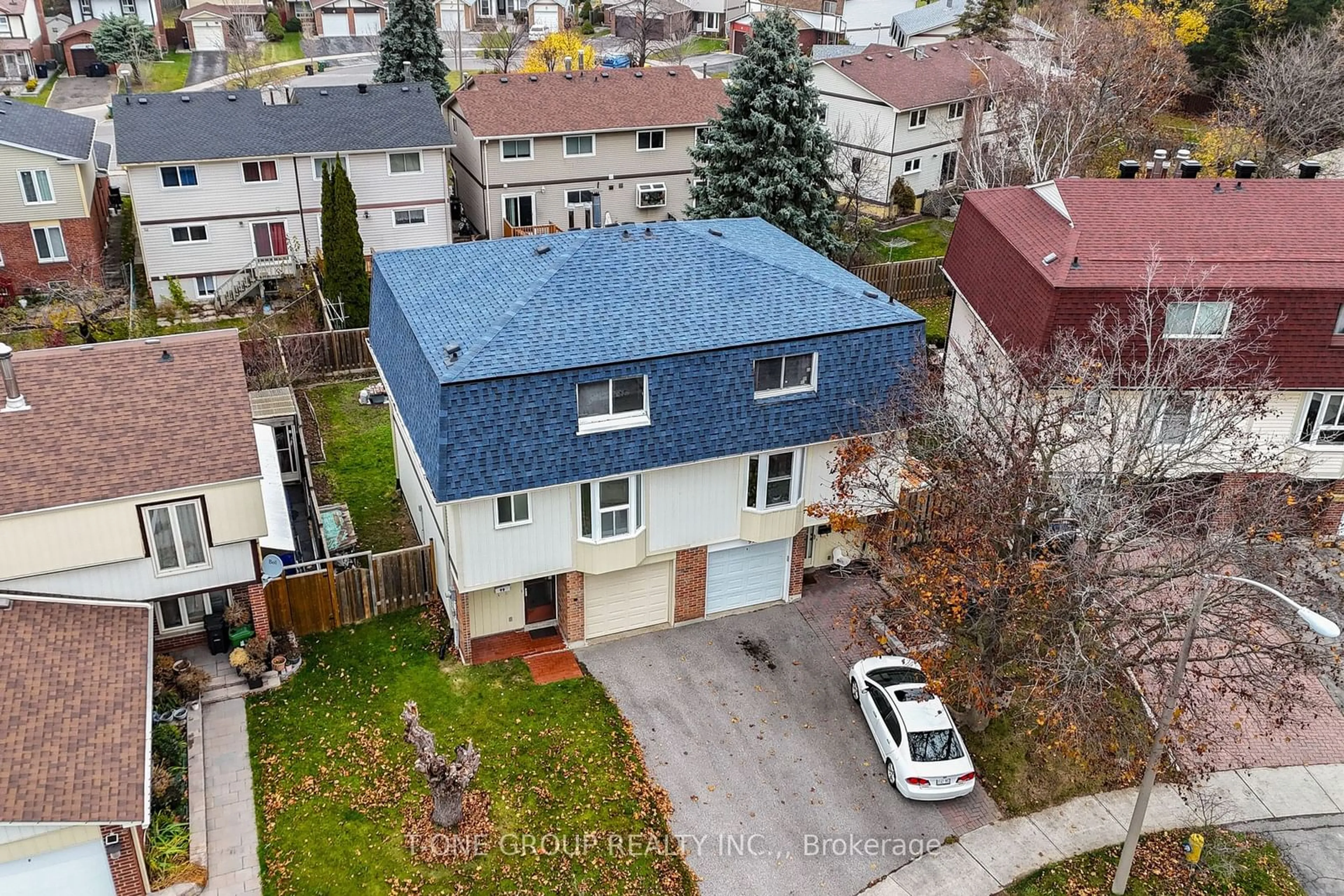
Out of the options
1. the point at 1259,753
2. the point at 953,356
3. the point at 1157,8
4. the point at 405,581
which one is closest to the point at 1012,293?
the point at 953,356

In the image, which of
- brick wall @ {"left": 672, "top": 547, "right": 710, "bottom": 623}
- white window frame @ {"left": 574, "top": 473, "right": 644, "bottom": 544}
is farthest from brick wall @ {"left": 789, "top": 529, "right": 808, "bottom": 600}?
white window frame @ {"left": 574, "top": 473, "right": 644, "bottom": 544}

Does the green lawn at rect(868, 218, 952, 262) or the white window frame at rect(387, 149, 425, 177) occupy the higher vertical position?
the white window frame at rect(387, 149, 425, 177)

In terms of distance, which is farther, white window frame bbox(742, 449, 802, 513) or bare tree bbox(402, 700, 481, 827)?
white window frame bbox(742, 449, 802, 513)

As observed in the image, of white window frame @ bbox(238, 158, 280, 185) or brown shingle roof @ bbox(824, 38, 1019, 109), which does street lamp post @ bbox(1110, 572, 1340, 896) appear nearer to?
white window frame @ bbox(238, 158, 280, 185)

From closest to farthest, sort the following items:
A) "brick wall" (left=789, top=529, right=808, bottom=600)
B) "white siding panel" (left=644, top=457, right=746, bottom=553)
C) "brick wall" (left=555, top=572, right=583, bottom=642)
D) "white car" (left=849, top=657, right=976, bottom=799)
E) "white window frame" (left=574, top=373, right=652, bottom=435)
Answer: "white car" (left=849, top=657, right=976, bottom=799) < "white window frame" (left=574, top=373, right=652, bottom=435) < "white siding panel" (left=644, top=457, right=746, bottom=553) < "brick wall" (left=555, top=572, right=583, bottom=642) < "brick wall" (left=789, top=529, right=808, bottom=600)

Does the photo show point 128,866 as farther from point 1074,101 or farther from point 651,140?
point 1074,101

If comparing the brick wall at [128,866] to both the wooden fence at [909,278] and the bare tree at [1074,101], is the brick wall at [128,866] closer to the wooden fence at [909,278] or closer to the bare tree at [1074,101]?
the wooden fence at [909,278]

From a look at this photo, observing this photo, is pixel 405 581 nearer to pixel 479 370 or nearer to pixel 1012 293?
pixel 479 370
